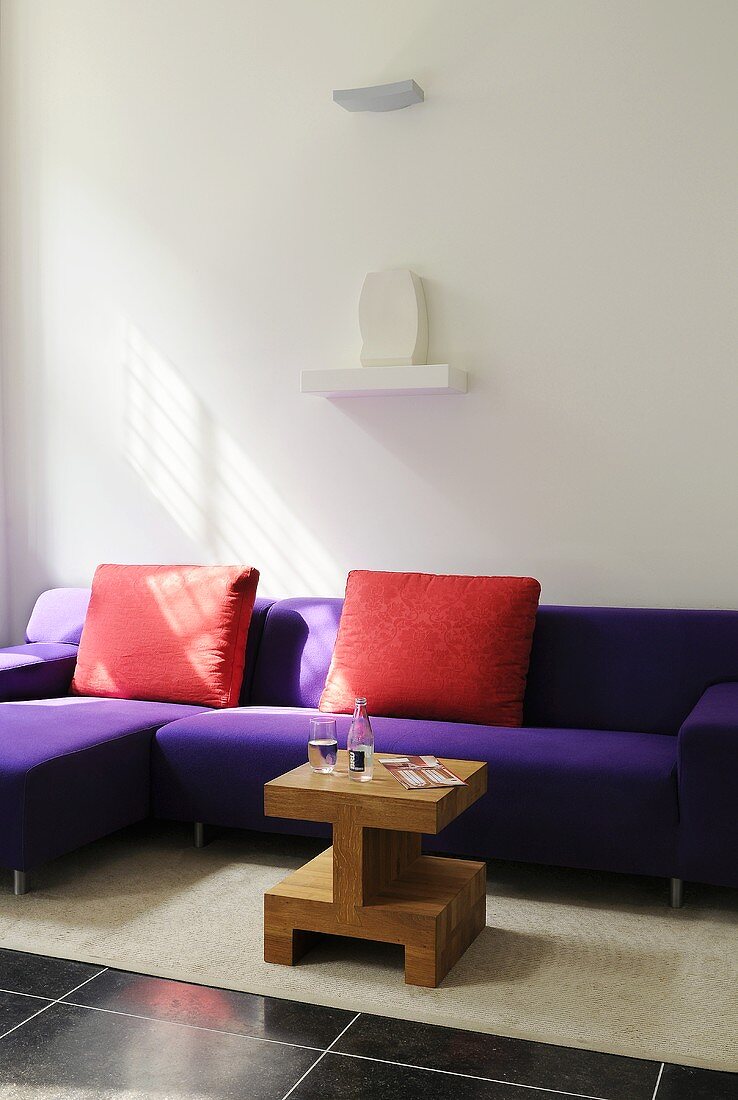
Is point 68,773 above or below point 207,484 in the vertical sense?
below

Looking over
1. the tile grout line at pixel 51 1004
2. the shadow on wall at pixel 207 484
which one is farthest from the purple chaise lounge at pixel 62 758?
the tile grout line at pixel 51 1004

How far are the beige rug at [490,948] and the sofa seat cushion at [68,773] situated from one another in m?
0.17

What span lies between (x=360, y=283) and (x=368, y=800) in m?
2.30

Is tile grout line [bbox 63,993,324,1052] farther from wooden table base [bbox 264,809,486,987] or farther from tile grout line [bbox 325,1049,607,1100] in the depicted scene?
wooden table base [bbox 264,809,486,987]

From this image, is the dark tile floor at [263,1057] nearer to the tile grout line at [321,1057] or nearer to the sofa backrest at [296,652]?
the tile grout line at [321,1057]

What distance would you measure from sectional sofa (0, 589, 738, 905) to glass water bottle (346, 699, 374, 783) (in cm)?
53

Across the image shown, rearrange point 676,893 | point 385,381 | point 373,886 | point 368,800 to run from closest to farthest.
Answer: point 368,800
point 373,886
point 676,893
point 385,381

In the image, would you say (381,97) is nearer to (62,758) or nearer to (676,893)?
(62,758)

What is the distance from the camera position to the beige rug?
235 centimetres

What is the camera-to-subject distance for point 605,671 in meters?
3.56

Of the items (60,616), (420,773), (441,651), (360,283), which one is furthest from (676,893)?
(60,616)

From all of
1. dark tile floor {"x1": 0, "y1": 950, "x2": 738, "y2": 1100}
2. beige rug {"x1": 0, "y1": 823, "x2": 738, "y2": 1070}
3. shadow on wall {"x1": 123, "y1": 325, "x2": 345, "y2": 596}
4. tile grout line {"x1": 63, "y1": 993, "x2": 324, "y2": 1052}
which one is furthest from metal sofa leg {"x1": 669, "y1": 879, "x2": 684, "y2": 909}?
shadow on wall {"x1": 123, "y1": 325, "x2": 345, "y2": 596}

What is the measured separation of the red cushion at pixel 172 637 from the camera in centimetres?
385

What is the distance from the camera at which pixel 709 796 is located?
2875 millimetres
